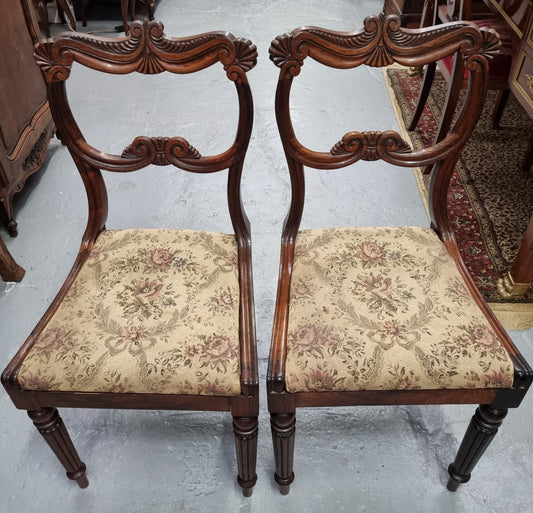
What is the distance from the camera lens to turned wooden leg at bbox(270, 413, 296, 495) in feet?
3.49

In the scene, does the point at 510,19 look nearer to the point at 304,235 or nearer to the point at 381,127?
the point at 381,127

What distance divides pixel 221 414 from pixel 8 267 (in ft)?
3.14

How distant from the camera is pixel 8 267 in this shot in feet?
5.91

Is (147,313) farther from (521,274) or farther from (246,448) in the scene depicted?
(521,274)

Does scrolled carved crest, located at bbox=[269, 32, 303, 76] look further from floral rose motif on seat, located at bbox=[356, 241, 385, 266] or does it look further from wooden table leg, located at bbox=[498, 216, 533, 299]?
wooden table leg, located at bbox=[498, 216, 533, 299]

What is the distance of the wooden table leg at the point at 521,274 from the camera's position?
1.63 meters

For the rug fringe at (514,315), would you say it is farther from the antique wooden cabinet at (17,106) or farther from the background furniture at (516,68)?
the antique wooden cabinet at (17,106)

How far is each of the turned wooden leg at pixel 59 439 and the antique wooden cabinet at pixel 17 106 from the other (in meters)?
1.11

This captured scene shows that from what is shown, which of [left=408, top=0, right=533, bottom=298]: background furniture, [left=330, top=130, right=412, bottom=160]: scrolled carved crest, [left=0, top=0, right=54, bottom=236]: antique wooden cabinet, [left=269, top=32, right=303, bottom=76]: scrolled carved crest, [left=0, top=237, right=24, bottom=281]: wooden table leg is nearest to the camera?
[left=269, top=32, right=303, bottom=76]: scrolled carved crest

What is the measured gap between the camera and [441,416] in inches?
56.6

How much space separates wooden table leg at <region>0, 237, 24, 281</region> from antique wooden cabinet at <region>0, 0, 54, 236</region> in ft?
0.80

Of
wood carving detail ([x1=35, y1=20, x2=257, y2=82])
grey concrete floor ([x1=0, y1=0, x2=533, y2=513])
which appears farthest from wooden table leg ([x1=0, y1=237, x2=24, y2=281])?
wood carving detail ([x1=35, y1=20, x2=257, y2=82])

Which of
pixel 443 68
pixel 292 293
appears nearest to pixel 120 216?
pixel 292 293

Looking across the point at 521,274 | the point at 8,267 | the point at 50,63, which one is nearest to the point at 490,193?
the point at 521,274
